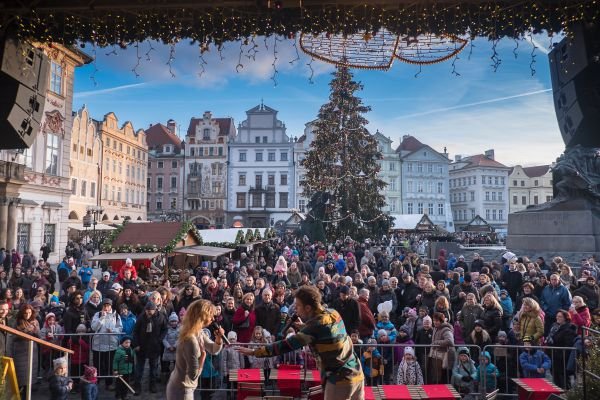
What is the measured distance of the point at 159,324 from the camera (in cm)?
865

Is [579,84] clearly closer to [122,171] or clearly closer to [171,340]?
[171,340]

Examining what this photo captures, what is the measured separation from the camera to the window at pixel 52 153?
28.1 metres

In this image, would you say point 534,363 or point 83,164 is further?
point 83,164

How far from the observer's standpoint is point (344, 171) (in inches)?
1271

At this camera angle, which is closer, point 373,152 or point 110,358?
point 110,358

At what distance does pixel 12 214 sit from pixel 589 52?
26278mm

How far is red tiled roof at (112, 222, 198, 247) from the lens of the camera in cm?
1659

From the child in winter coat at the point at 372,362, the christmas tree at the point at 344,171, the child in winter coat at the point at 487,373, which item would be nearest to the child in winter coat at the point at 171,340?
the child in winter coat at the point at 372,362

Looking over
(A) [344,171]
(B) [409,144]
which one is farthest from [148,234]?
(B) [409,144]

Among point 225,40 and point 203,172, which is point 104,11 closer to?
point 225,40

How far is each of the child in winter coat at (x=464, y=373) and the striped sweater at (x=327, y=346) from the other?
3916 mm

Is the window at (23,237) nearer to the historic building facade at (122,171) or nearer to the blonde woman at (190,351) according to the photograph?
the historic building facade at (122,171)

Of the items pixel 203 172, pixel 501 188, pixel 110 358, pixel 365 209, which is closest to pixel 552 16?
pixel 110 358

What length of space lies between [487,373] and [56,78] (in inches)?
1160
